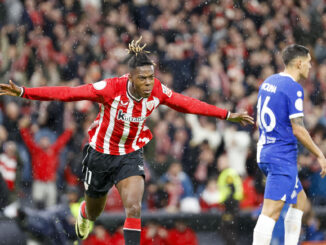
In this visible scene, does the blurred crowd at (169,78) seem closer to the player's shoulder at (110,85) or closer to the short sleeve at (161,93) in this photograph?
the short sleeve at (161,93)

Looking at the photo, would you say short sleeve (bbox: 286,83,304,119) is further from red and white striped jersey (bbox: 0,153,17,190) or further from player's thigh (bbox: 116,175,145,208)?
red and white striped jersey (bbox: 0,153,17,190)

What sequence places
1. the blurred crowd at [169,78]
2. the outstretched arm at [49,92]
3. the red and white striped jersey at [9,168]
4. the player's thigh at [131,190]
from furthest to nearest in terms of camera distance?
1. the blurred crowd at [169,78]
2. the red and white striped jersey at [9,168]
3. the player's thigh at [131,190]
4. the outstretched arm at [49,92]

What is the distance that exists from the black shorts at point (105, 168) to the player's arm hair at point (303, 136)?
1.41m

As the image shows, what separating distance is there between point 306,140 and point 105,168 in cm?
186

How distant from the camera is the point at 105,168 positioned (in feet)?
21.1

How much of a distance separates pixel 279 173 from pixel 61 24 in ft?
23.5

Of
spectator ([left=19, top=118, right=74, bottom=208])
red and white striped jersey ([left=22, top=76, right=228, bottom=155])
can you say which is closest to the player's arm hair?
red and white striped jersey ([left=22, top=76, right=228, bottom=155])

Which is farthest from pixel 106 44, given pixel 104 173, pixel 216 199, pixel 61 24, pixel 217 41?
pixel 104 173

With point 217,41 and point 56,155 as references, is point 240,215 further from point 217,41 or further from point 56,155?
point 217,41

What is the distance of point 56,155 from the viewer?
965cm

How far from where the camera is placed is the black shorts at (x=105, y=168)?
6242mm

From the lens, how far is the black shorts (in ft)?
20.5

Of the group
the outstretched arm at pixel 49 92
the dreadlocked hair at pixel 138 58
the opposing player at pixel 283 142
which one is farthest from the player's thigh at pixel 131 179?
the opposing player at pixel 283 142

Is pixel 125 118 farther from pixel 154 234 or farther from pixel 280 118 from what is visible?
pixel 154 234
